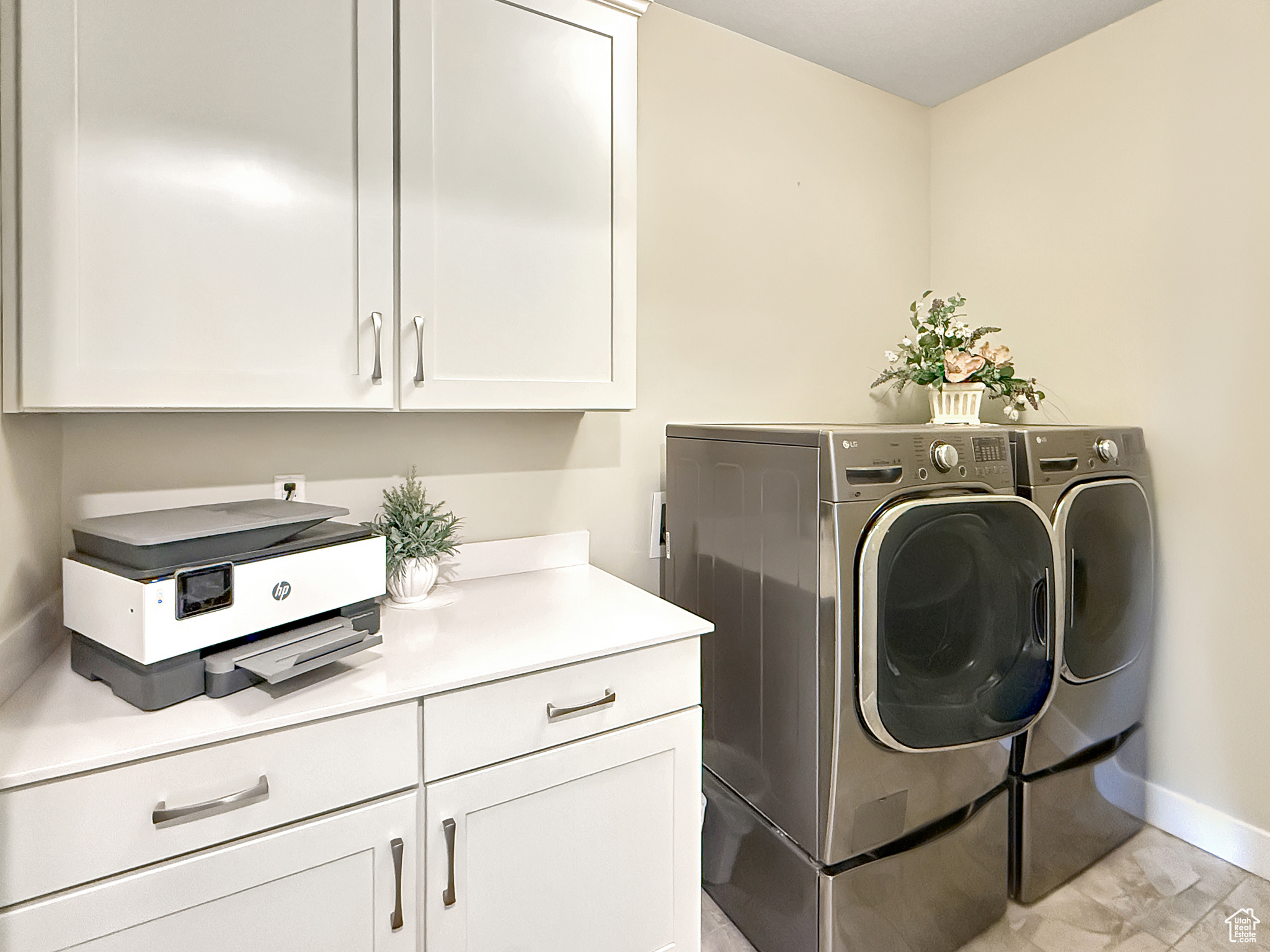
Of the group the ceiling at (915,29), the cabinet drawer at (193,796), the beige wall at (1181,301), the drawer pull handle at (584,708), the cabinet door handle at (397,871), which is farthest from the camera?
the ceiling at (915,29)

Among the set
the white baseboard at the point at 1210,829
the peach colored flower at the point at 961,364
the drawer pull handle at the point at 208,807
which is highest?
the peach colored flower at the point at 961,364

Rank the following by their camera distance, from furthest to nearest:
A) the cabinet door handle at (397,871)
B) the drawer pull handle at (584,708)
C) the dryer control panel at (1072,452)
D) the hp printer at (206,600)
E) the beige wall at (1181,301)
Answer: the beige wall at (1181,301) < the dryer control panel at (1072,452) < the drawer pull handle at (584,708) < the cabinet door handle at (397,871) < the hp printer at (206,600)

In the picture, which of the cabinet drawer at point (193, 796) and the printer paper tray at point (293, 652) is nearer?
the cabinet drawer at point (193, 796)

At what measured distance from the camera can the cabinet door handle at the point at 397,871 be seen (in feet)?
3.47

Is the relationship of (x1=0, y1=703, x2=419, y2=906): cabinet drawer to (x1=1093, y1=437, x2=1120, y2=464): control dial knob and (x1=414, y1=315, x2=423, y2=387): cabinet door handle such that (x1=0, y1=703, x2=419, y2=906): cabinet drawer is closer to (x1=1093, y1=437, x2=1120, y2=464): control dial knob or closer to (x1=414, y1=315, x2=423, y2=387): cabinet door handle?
(x1=414, y1=315, x2=423, y2=387): cabinet door handle

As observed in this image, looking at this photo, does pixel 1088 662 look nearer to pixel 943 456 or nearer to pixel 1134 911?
pixel 1134 911

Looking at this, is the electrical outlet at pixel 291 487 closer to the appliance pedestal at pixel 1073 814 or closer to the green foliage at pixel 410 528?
the green foliage at pixel 410 528

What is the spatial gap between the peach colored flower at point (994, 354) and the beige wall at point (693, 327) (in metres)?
0.46

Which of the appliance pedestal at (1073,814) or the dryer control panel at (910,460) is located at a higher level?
the dryer control panel at (910,460)

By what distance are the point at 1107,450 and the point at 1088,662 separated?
Answer: 0.58 m

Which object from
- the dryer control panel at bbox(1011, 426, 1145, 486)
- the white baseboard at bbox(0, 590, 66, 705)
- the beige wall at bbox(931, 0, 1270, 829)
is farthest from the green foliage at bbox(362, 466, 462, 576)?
the beige wall at bbox(931, 0, 1270, 829)

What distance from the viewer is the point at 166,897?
899mm

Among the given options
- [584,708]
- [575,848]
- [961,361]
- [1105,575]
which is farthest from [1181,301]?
[575,848]

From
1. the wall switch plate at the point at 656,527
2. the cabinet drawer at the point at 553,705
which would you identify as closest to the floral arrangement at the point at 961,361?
the wall switch plate at the point at 656,527
